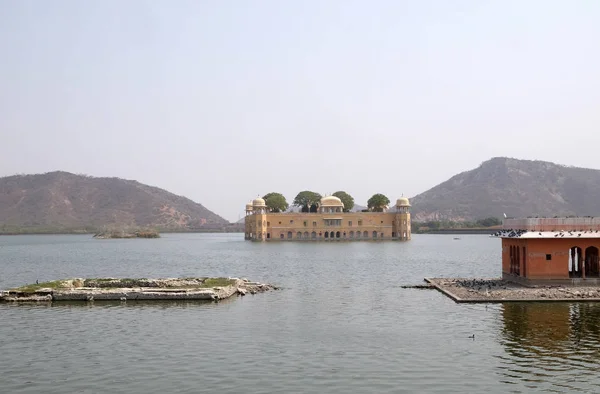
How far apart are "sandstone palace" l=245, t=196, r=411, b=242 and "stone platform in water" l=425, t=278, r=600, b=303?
92.4 m

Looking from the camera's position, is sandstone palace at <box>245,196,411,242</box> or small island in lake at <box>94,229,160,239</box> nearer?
sandstone palace at <box>245,196,411,242</box>

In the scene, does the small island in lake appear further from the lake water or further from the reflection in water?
the reflection in water

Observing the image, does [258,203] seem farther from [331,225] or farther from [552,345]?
[552,345]

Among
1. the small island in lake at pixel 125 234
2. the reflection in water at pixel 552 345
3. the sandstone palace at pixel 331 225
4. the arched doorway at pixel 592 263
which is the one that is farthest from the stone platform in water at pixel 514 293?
the small island in lake at pixel 125 234

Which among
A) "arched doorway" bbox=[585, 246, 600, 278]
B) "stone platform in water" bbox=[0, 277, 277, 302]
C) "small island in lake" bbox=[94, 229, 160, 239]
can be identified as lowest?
"stone platform in water" bbox=[0, 277, 277, 302]

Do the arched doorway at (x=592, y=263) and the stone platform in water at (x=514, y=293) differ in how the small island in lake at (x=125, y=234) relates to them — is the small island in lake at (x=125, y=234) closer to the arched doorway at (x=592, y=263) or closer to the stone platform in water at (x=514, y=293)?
the stone platform in water at (x=514, y=293)

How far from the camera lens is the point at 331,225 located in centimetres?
12800

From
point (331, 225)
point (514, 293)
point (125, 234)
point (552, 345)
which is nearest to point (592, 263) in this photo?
point (514, 293)

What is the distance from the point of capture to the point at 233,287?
34344 mm

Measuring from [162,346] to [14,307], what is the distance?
482 inches

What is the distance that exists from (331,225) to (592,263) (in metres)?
94.6

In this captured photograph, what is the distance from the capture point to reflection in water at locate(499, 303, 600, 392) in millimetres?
16531

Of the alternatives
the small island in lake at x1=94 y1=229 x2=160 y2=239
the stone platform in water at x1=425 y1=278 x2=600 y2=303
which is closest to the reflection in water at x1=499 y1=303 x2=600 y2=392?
the stone platform in water at x1=425 y1=278 x2=600 y2=303

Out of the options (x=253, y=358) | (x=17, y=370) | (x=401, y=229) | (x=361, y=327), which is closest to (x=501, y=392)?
(x=253, y=358)
